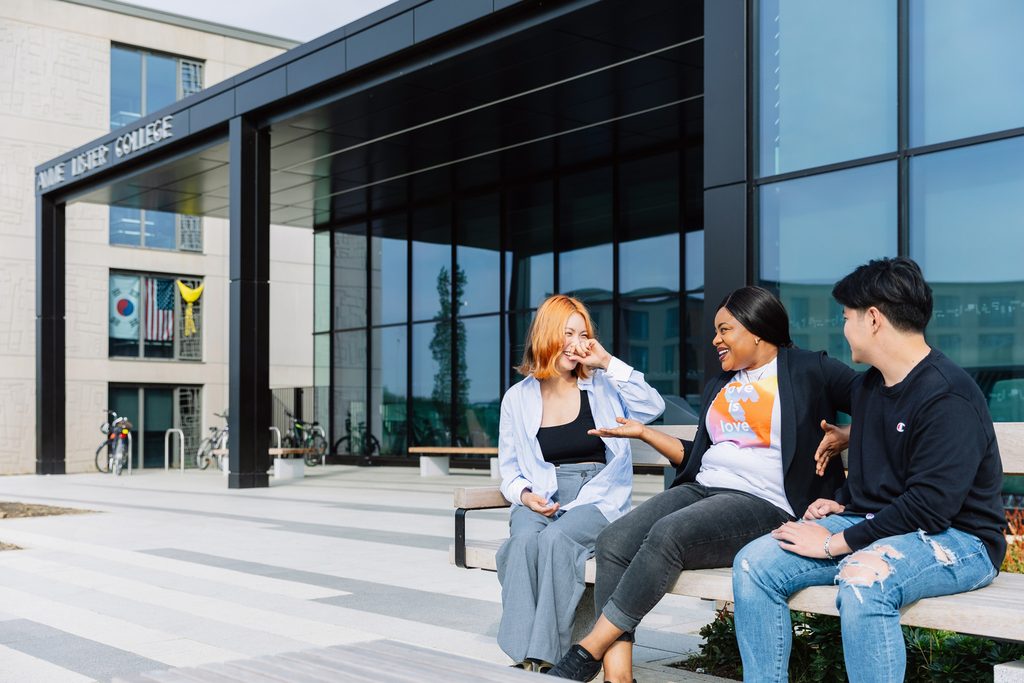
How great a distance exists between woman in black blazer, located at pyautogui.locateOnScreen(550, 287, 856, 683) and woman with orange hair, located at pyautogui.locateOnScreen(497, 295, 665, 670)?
34 centimetres

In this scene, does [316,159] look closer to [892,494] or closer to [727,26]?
[727,26]

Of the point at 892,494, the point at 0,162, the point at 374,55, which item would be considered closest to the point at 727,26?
the point at 892,494

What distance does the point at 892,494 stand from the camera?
11.5ft

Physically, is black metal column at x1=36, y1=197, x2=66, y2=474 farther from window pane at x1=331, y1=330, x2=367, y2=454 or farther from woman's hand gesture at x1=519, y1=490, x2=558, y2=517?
woman's hand gesture at x1=519, y1=490, x2=558, y2=517

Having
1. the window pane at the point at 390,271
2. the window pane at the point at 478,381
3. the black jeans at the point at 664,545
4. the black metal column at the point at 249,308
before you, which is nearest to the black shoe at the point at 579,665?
the black jeans at the point at 664,545

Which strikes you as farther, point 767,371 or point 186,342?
point 186,342

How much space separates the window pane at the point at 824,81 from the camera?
8.32 m

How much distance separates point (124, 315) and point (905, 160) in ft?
73.1

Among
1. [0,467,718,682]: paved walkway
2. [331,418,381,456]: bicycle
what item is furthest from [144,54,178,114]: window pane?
[0,467,718,682]: paved walkway

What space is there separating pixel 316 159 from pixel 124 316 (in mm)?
9933

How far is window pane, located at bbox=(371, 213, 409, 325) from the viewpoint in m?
24.0

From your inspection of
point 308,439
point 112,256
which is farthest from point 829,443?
point 112,256

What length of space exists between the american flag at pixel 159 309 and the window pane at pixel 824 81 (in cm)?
2167

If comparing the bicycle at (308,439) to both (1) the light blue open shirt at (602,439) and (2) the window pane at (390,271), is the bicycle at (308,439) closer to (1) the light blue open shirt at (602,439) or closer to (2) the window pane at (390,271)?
(2) the window pane at (390,271)
